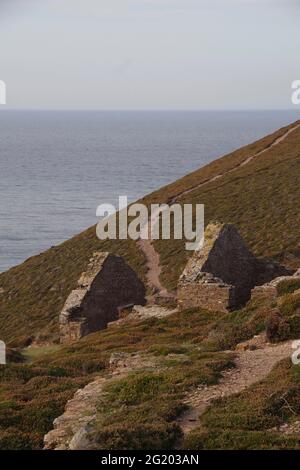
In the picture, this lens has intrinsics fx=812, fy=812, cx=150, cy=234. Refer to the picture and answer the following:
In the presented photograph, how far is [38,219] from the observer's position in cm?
11075

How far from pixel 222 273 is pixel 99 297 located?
4.94 meters

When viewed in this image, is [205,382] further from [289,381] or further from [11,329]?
[11,329]

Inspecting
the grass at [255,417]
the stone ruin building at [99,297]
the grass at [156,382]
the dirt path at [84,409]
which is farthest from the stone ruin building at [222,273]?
the grass at [255,417]

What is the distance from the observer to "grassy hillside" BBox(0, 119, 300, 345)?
163 ft

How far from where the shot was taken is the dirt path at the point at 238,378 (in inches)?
602

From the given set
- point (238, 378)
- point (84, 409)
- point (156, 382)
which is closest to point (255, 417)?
point (238, 378)

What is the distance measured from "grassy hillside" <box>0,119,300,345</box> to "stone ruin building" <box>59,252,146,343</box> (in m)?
3.64

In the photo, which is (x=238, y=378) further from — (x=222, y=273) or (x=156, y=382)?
(x=222, y=273)

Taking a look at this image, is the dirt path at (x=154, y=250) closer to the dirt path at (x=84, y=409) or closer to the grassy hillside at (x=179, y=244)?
the grassy hillside at (x=179, y=244)

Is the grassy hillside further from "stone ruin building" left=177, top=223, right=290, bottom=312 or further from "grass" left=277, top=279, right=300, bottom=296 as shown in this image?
"grass" left=277, top=279, right=300, bottom=296

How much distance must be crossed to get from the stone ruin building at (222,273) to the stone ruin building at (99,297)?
10.8 feet

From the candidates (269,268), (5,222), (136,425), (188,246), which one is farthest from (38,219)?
(136,425)

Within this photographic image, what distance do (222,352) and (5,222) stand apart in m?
91.1

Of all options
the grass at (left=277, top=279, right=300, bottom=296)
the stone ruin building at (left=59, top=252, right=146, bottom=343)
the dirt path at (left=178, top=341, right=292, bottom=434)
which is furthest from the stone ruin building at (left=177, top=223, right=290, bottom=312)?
the dirt path at (left=178, top=341, right=292, bottom=434)
